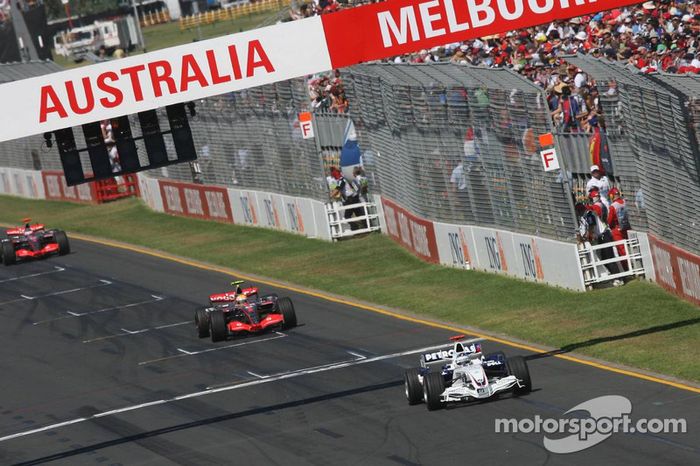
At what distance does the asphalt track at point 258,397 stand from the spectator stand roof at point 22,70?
628 inches

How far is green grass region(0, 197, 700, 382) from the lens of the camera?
23938mm

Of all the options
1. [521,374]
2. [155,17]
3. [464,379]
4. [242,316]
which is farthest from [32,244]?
[155,17]

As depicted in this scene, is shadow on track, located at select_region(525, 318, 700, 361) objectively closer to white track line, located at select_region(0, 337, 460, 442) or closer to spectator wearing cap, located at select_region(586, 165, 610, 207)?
white track line, located at select_region(0, 337, 460, 442)

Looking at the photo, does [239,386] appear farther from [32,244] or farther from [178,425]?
[32,244]

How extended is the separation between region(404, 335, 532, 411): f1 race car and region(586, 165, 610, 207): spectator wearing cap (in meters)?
9.10

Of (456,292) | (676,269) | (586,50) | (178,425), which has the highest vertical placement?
(586,50)

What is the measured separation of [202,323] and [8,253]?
14.4m

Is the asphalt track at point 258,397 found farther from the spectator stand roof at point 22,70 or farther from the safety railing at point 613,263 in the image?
the spectator stand roof at point 22,70

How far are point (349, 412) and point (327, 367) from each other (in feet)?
12.4

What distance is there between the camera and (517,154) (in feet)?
100

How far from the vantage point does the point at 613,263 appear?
28859mm

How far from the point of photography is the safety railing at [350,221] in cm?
3962

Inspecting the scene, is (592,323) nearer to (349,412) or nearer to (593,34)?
(349,412)

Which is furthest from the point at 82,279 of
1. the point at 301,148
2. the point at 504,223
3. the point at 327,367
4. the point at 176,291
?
the point at 327,367
